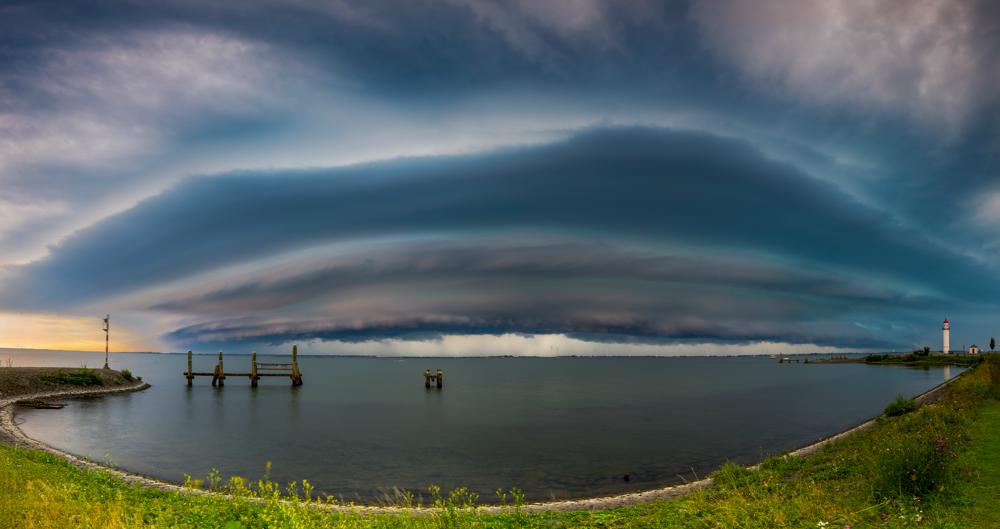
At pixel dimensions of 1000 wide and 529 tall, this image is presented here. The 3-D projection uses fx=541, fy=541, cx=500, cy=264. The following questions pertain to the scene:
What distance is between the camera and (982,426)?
18.3 m

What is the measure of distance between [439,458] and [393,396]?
1861 inches

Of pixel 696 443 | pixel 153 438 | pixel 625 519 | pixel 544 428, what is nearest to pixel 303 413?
pixel 153 438

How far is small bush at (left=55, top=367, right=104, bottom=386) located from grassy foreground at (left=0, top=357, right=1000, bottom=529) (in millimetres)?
53103

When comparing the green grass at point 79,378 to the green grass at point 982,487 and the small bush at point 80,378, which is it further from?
→ the green grass at point 982,487

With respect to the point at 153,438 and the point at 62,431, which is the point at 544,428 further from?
the point at 62,431

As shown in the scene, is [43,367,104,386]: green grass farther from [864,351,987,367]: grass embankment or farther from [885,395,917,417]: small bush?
[864,351,987,367]: grass embankment

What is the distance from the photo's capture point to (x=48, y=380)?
56094 millimetres

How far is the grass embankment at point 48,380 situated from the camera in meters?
50.5

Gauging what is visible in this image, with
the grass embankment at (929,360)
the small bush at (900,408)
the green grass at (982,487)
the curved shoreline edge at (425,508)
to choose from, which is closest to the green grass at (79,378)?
the curved shoreline edge at (425,508)

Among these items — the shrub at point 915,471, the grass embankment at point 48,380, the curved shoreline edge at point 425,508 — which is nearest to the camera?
the shrub at point 915,471

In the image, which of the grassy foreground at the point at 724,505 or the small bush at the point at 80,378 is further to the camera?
the small bush at the point at 80,378

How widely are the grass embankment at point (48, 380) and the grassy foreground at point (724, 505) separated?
46.0 meters

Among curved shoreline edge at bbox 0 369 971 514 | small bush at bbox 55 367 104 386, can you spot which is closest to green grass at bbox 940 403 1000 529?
curved shoreline edge at bbox 0 369 971 514

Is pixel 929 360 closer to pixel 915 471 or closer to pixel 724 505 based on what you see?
pixel 915 471
